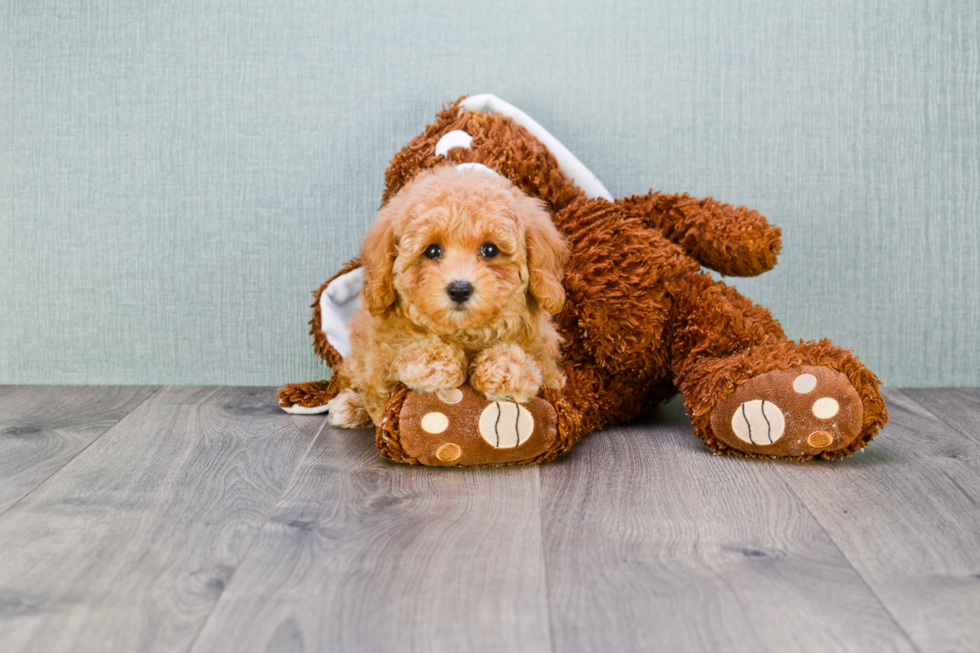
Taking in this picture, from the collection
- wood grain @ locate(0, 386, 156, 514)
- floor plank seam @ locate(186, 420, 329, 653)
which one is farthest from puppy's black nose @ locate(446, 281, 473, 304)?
wood grain @ locate(0, 386, 156, 514)

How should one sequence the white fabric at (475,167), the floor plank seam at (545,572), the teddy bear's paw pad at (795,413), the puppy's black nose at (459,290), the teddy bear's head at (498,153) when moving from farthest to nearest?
the teddy bear's head at (498,153)
the white fabric at (475,167)
the teddy bear's paw pad at (795,413)
the puppy's black nose at (459,290)
the floor plank seam at (545,572)

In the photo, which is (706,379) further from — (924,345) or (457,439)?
(924,345)

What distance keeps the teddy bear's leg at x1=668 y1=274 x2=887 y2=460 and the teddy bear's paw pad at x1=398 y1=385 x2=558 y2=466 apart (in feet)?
1.01

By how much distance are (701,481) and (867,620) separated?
454mm

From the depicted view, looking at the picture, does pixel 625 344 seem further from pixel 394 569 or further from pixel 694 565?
pixel 394 569

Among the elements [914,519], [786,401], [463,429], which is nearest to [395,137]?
[463,429]

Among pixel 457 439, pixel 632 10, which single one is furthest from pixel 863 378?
pixel 632 10

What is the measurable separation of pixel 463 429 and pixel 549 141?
2.32 feet

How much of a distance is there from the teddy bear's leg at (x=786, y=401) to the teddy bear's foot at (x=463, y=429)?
11.8 inches

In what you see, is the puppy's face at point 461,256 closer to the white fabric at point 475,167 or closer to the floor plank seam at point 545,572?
the white fabric at point 475,167

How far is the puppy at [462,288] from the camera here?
130 cm

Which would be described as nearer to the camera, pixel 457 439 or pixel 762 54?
pixel 457 439

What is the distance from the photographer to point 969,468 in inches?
55.9

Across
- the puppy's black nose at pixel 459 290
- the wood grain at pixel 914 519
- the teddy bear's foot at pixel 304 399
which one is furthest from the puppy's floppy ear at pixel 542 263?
the teddy bear's foot at pixel 304 399
